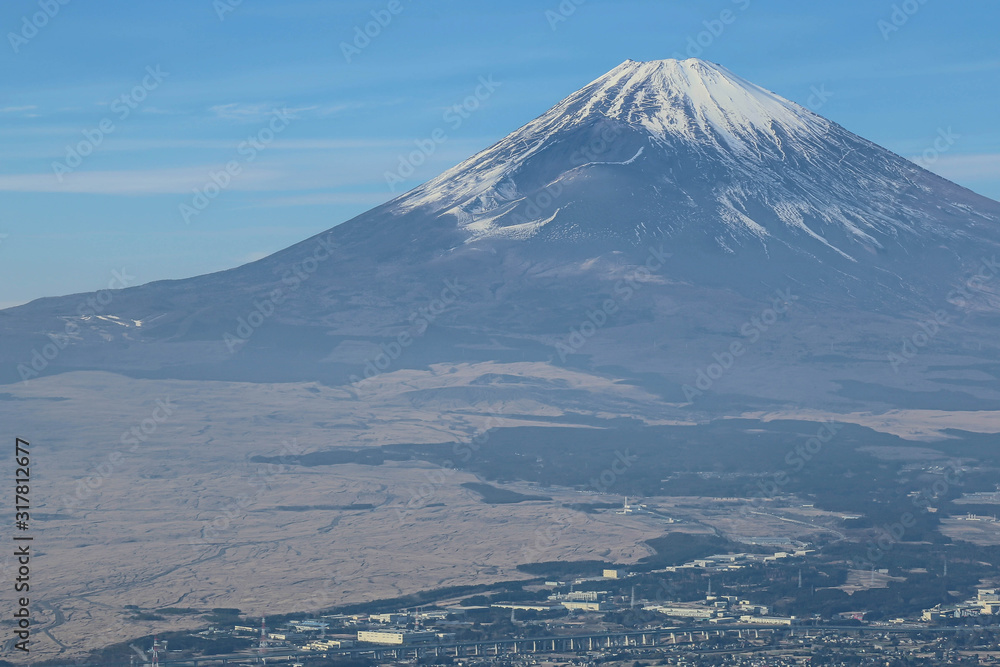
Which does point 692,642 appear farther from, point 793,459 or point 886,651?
point 793,459

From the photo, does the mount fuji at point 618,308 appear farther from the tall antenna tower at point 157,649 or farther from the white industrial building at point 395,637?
the tall antenna tower at point 157,649

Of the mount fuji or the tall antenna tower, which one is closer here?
the tall antenna tower

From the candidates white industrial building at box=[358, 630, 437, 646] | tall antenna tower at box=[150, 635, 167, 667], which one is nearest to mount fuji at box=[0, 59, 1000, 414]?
white industrial building at box=[358, 630, 437, 646]

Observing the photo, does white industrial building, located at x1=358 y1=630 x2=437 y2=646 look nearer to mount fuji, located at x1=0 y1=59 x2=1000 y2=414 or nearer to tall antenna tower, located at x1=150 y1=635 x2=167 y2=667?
tall antenna tower, located at x1=150 y1=635 x2=167 y2=667

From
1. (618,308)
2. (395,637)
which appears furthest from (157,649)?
(618,308)

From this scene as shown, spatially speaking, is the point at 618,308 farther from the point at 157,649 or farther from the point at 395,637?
the point at 157,649

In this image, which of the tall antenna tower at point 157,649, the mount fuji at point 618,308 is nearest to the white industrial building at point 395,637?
the tall antenna tower at point 157,649

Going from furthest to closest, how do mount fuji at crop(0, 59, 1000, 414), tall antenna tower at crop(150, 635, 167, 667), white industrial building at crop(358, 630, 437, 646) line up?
1. mount fuji at crop(0, 59, 1000, 414)
2. white industrial building at crop(358, 630, 437, 646)
3. tall antenna tower at crop(150, 635, 167, 667)

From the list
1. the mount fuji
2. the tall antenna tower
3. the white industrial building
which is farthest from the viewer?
the mount fuji
